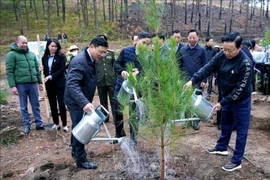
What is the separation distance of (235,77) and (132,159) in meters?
1.48

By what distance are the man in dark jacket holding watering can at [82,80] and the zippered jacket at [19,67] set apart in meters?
1.79

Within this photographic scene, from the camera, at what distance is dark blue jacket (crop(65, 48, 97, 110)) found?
278cm

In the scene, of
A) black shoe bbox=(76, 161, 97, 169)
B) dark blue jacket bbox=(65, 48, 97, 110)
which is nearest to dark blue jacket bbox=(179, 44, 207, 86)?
dark blue jacket bbox=(65, 48, 97, 110)

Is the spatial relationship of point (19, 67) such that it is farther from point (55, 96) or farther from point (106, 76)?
point (106, 76)

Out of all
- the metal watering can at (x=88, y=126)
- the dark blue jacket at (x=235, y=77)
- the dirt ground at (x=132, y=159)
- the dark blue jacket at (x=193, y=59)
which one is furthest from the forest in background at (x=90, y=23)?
the metal watering can at (x=88, y=126)

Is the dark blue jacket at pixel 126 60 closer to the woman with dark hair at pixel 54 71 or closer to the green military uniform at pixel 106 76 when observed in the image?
the green military uniform at pixel 106 76

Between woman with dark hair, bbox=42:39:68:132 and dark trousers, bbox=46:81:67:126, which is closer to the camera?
woman with dark hair, bbox=42:39:68:132

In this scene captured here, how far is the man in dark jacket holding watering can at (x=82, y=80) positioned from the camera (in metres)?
2.78

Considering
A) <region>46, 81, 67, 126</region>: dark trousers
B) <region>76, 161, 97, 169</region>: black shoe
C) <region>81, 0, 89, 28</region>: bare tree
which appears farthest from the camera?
<region>81, 0, 89, 28</region>: bare tree

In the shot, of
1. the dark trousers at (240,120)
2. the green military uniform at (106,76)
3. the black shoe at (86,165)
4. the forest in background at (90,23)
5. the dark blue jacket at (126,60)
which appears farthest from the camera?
the forest in background at (90,23)

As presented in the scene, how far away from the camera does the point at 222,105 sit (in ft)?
9.77

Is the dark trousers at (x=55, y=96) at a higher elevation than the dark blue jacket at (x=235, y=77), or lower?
lower

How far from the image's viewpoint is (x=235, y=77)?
2.93 meters

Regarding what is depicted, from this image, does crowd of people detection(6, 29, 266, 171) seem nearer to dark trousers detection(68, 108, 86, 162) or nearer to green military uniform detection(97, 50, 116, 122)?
dark trousers detection(68, 108, 86, 162)
